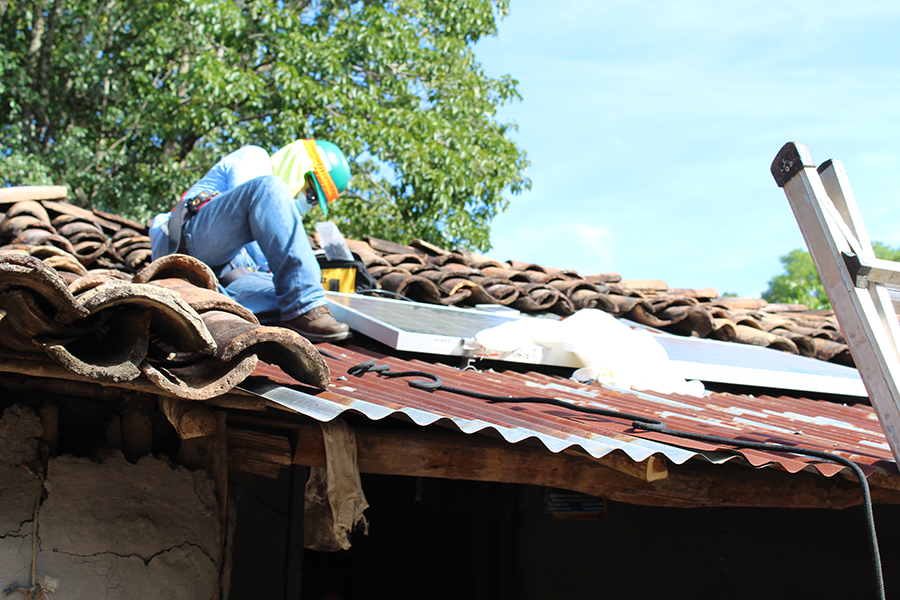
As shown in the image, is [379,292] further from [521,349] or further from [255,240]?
[521,349]

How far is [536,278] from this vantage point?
6.19 metres

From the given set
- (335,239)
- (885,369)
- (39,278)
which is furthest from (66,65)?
(885,369)

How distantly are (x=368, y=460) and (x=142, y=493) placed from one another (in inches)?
26.8

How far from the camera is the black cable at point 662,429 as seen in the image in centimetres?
179

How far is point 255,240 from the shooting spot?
4.01m

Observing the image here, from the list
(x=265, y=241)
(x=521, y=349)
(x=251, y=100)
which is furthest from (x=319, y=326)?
(x=251, y=100)

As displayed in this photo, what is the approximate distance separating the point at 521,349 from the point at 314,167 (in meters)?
2.23

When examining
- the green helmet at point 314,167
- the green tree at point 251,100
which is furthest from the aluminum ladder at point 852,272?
the green tree at point 251,100

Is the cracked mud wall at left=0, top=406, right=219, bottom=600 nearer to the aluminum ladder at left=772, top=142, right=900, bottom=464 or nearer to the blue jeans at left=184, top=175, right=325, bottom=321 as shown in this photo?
the blue jeans at left=184, top=175, right=325, bottom=321

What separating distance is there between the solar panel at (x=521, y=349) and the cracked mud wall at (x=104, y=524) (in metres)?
1.33

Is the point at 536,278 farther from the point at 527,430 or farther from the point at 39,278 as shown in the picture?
the point at 39,278

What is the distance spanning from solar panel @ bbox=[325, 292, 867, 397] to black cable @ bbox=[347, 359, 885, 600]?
0.54 meters

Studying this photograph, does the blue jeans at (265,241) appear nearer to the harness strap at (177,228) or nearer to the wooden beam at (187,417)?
the harness strap at (177,228)

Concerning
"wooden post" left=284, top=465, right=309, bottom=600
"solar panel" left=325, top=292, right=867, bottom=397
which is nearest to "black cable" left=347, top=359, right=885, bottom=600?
"solar panel" left=325, top=292, right=867, bottom=397
